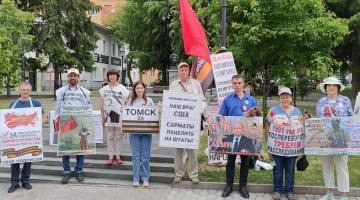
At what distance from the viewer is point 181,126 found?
5719mm

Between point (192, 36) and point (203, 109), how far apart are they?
1877 mm

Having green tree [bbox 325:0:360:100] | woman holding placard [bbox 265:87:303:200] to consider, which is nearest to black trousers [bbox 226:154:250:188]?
woman holding placard [bbox 265:87:303:200]

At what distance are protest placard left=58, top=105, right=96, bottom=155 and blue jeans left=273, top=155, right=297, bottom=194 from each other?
3.39 metres

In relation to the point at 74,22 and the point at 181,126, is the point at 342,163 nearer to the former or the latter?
the point at 181,126

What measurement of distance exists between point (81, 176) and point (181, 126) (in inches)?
91.5

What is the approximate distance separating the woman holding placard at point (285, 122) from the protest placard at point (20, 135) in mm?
4187

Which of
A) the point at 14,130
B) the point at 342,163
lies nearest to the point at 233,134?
the point at 342,163

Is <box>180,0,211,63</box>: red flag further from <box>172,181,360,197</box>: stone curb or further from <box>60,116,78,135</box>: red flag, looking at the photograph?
<box>60,116,78,135</box>: red flag

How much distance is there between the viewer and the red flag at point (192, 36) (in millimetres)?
6734

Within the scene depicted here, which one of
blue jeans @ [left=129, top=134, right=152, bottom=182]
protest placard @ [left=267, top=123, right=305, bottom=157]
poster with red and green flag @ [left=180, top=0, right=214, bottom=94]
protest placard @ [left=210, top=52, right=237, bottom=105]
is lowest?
blue jeans @ [left=129, top=134, right=152, bottom=182]

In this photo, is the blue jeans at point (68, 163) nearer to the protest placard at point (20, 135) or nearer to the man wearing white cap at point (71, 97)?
the man wearing white cap at point (71, 97)

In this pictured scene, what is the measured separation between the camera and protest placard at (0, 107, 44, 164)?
5.67m

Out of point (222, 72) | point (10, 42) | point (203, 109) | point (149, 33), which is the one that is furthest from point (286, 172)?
point (149, 33)

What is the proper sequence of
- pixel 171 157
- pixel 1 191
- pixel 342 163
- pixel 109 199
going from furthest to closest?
pixel 171 157 → pixel 1 191 → pixel 109 199 → pixel 342 163
